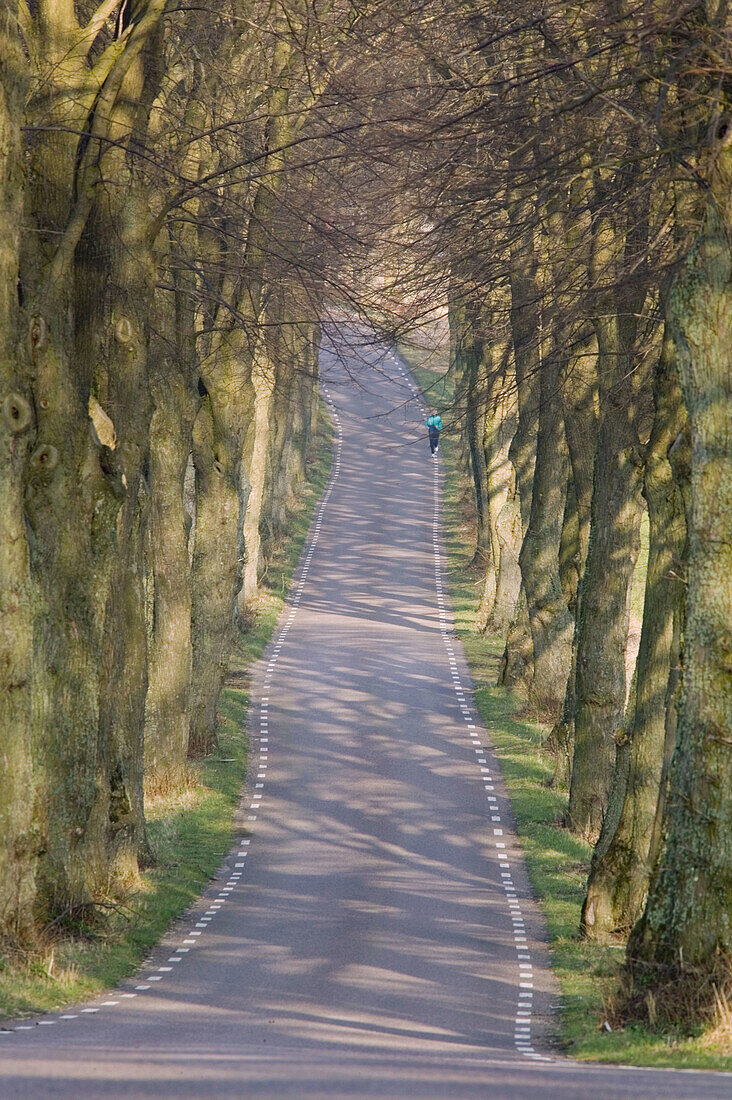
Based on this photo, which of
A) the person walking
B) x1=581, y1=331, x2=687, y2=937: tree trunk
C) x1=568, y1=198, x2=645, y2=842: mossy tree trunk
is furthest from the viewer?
the person walking

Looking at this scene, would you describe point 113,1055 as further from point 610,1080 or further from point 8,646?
point 8,646

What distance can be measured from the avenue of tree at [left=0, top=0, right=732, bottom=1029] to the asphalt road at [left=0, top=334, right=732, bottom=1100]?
1299mm

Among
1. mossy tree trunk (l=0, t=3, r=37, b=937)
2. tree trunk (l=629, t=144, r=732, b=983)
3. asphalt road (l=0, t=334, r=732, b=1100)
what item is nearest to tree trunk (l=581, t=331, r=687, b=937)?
asphalt road (l=0, t=334, r=732, b=1100)

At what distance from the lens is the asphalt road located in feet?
25.8

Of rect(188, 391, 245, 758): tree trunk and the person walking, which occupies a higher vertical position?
the person walking

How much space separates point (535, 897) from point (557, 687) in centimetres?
1023

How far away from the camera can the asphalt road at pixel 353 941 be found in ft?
25.8

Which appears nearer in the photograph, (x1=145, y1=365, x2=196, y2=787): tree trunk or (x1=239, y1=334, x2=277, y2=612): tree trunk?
(x1=145, y1=365, x2=196, y2=787): tree trunk

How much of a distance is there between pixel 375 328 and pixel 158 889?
634 cm

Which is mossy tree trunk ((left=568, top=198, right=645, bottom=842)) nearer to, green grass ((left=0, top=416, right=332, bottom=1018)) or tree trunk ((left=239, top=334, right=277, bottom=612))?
green grass ((left=0, top=416, right=332, bottom=1018))

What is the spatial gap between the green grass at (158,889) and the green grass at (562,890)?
12.1 ft

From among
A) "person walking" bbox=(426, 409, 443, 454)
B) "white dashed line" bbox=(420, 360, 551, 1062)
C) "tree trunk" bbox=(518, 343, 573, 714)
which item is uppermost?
"person walking" bbox=(426, 409, 443, 454)

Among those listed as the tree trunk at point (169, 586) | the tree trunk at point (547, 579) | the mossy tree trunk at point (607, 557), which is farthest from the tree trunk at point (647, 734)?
the tree trunk at point (547, 579)

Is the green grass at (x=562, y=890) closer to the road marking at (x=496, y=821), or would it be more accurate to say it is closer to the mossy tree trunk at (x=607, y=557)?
the road marking at (x=496, y=821)
